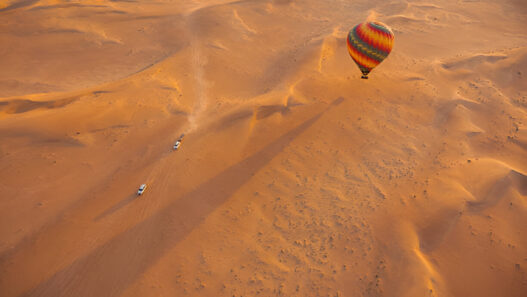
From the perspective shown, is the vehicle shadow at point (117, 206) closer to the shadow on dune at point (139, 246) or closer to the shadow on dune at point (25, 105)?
the shadow on dune at point (139, 246)

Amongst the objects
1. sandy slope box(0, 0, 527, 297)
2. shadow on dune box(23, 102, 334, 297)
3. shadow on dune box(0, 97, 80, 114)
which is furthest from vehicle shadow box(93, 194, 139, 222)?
shadow on dune box(0, 97, 80, 114)

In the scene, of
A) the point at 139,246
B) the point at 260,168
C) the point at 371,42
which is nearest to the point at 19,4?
the point at 139,246

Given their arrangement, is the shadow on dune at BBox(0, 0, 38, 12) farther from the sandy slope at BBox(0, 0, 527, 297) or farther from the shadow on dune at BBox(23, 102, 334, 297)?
the shadow on dune at BBox(23, 102, 334, 297)

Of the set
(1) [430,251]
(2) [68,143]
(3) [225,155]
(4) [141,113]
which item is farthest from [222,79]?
(1) [430,251]

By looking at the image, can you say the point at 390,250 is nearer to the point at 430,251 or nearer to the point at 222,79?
the point at 430,251

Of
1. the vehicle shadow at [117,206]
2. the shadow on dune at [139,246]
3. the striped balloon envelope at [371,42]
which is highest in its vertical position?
the striped balloon envelope at [371,42]

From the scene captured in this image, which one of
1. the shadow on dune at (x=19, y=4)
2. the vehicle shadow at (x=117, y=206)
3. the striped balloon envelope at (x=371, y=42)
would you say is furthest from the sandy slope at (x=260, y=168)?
the shadow on dune at (x=19, y=4)

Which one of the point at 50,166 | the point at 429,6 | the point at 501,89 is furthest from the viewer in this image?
the point at 429,6
